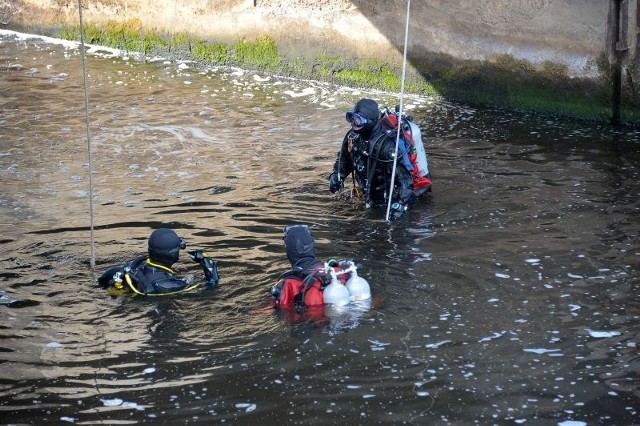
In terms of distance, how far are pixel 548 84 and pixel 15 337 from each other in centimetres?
798

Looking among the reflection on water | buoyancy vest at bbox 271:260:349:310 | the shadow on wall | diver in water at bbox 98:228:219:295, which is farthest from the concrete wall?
diver in water at bbox 98:228:219:295

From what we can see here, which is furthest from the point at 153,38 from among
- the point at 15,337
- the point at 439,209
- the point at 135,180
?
the point at 15,337

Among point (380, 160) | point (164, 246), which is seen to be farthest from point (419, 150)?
point (164, 246)

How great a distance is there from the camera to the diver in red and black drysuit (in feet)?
19.6

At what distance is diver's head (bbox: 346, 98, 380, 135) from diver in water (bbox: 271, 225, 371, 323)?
2.17 m

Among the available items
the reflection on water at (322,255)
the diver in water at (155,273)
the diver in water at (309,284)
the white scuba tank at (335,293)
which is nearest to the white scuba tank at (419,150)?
the reflection on water at (322,255)

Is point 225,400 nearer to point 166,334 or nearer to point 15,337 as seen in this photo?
point 166,334

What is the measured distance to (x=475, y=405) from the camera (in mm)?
4996

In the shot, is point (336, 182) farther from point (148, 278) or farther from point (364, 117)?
point (148, 278)

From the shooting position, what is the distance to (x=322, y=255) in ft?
24.1

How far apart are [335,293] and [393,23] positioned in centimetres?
796

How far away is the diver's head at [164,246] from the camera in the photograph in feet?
20.5

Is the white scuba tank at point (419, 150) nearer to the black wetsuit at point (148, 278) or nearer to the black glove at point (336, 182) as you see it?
the black glove at point (336, 182)

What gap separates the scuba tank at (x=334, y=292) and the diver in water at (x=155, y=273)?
1033 mm
